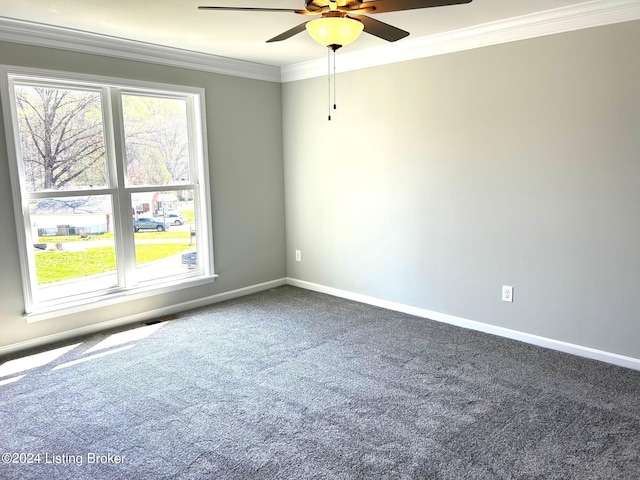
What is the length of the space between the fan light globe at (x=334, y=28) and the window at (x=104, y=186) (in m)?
2.32

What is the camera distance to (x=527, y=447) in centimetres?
227

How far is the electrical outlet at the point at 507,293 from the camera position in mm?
3625

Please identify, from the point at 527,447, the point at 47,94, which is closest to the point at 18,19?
the point at 47,94

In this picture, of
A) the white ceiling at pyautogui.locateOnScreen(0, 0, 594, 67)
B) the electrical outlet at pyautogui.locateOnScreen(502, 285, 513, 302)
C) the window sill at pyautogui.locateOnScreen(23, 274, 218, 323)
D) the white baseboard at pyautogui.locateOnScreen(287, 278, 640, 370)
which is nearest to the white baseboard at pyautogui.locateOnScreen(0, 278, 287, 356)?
the window sill at pyautogui.locateOnScreen(23, 274, 218, 323)

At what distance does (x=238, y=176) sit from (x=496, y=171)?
2.48 meters

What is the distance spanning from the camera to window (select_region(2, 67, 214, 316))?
11.4ft

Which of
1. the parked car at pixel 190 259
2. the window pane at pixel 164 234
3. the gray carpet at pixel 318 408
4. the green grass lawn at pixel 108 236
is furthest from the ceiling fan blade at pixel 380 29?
the parked car at pixel 190 259

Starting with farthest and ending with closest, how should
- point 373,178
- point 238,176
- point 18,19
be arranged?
point 238,176
point 373,178
point 18,19

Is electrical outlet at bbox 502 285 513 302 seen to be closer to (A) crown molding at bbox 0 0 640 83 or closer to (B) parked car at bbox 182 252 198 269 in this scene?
(A) crown molding at bbox 0 0 640 83

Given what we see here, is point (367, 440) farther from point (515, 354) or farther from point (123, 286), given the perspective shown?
point (123, 286)

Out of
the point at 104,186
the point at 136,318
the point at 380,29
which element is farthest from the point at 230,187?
the point at 380,29

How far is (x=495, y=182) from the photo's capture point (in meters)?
3.60

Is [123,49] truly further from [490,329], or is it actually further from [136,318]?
[490,329]

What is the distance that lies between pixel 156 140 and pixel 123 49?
77 centimetres
